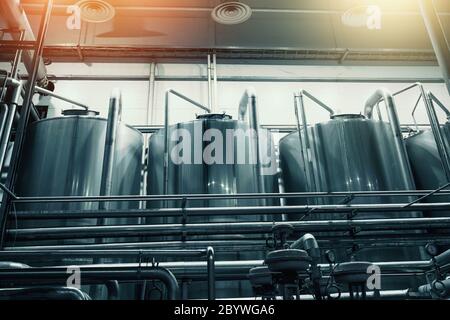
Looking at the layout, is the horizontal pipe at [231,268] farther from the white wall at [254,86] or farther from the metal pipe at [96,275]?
the white wall at [254,86]

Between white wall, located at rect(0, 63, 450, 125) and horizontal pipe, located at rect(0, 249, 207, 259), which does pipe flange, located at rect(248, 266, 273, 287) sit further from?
white wall, located at rect(0, 63, 450, 125)

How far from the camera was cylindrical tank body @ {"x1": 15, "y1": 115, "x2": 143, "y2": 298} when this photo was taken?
368cm

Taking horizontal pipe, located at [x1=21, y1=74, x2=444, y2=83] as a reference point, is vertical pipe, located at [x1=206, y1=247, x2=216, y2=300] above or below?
below

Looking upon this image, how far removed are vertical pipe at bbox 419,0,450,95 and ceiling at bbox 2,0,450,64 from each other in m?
3.08

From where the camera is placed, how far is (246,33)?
655cm

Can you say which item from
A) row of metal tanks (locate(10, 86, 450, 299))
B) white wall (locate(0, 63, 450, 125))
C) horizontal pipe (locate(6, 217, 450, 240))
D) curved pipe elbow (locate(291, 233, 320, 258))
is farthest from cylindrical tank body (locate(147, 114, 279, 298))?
white wall (locate(0, 63, 450, 125))

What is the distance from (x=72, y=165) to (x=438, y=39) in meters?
3.73

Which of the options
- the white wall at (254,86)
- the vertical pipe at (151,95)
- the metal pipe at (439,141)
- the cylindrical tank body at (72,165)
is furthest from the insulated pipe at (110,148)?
the metal pipe at (439,141)

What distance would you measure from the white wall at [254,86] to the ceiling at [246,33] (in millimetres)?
234

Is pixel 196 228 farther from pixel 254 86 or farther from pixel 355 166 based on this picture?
pixel 254 86

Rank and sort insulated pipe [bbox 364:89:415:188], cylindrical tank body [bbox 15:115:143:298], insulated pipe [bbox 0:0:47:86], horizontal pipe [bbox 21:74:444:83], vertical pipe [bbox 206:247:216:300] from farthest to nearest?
1. horizontal pipe [bbox 21:74:444:83]
2. insulated pipe [bbox 0:0:47:86]
3. insulated pipe [bbox 364:89:415:188]
4. cylindrical tank body [bbox 15:115:143:298]
5. vertical pipe [bbox 206:247:216:300]

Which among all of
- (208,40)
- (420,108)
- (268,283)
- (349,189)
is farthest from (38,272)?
(420,108)

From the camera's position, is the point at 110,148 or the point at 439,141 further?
the point at 110,148

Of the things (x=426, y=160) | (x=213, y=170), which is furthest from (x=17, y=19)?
(x=426, y=160)
